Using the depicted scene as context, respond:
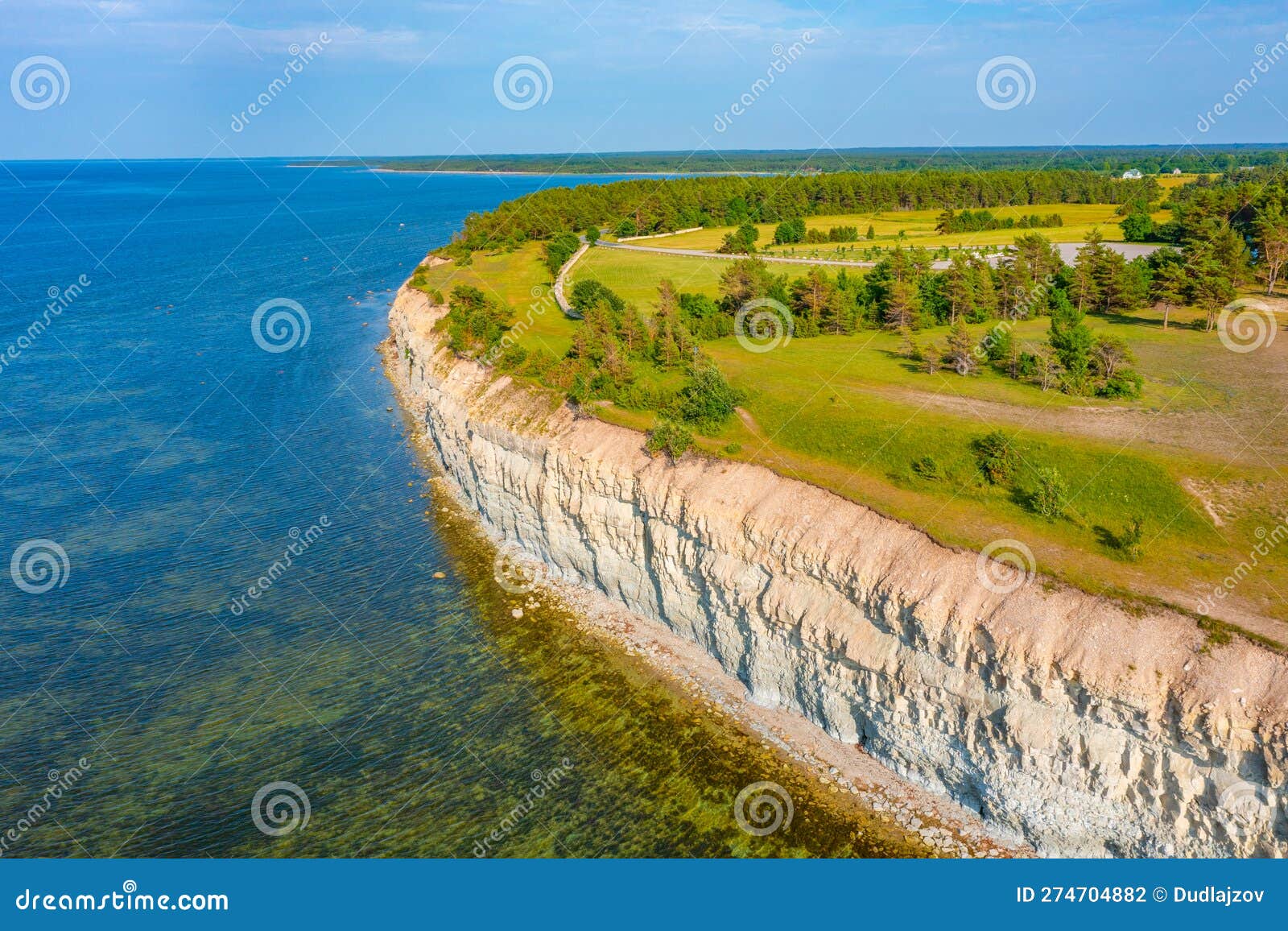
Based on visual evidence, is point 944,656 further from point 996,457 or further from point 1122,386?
point 1122,386

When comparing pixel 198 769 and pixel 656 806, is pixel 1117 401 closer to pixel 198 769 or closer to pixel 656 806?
pixel 656 806

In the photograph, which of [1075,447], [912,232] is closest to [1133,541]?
[1075,447]

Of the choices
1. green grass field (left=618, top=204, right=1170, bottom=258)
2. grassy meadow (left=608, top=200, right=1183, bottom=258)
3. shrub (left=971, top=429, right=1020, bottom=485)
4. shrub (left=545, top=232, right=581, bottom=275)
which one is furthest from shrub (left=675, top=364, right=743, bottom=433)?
shrub (left=545, top=232, right=581, bottom=275)

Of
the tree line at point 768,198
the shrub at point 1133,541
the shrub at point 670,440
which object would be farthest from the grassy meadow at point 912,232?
the shrub at point 1133,541

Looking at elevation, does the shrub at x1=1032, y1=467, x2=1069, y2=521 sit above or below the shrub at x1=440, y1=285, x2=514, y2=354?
below

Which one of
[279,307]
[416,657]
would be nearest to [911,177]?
[279,307]

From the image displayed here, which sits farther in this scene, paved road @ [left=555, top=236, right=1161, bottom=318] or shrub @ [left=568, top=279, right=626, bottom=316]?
paved road @ [left=555, top=236, right=1161, bottom=318]

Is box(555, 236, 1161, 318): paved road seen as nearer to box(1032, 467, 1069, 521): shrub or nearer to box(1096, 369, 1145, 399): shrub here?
box(1096, 369, 1145, 399): shrub

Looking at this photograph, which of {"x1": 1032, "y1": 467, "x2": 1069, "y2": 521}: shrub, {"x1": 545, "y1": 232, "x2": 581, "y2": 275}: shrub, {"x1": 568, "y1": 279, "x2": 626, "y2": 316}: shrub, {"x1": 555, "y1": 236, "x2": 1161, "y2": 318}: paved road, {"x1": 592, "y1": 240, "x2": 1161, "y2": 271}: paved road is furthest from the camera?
{"x1": 545, "y1": 232, "x2": 581, "y2": 275}: shrub
